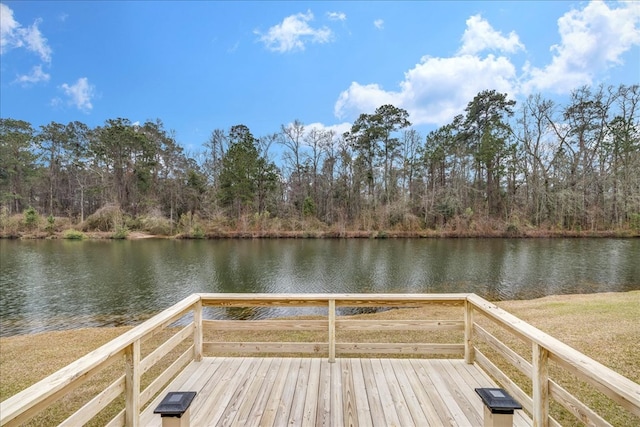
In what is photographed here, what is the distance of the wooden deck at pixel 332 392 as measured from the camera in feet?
6.51

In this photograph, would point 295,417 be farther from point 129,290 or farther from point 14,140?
point 14,140

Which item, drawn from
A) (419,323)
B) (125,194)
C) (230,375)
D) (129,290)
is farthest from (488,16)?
(125,194)

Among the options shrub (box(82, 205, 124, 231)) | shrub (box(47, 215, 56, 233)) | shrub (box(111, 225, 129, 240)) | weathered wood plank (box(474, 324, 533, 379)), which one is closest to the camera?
weathered wood plank (box(474, 324, 533, 379))

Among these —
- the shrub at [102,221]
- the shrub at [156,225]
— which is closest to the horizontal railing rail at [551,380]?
the shrub at [156,225]

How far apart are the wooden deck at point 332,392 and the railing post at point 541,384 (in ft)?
1.18

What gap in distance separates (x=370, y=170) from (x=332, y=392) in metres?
28.6

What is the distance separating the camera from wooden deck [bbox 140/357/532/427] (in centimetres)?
198

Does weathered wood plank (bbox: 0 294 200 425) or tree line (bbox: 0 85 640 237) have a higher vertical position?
tree line (bbox: 0 85 640 237)

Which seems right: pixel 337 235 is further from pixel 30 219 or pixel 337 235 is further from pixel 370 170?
pixel 30 219

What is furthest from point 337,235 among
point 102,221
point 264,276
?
point 102,221

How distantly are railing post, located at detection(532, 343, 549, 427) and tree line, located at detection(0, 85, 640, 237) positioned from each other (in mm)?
25442

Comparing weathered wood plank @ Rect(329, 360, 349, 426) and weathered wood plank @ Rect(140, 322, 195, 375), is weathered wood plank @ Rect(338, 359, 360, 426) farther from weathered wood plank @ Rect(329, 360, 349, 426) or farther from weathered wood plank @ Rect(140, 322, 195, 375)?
weathered wood plank @ Rect(140, 322, 195, 375)

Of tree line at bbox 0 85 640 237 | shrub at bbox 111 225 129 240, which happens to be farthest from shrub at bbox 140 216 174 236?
shrub at bbox 111 225 129 240

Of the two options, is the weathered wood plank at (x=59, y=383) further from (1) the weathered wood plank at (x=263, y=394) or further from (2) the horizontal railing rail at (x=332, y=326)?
(2) the horizontal railing rail at (x=332, y=326)
